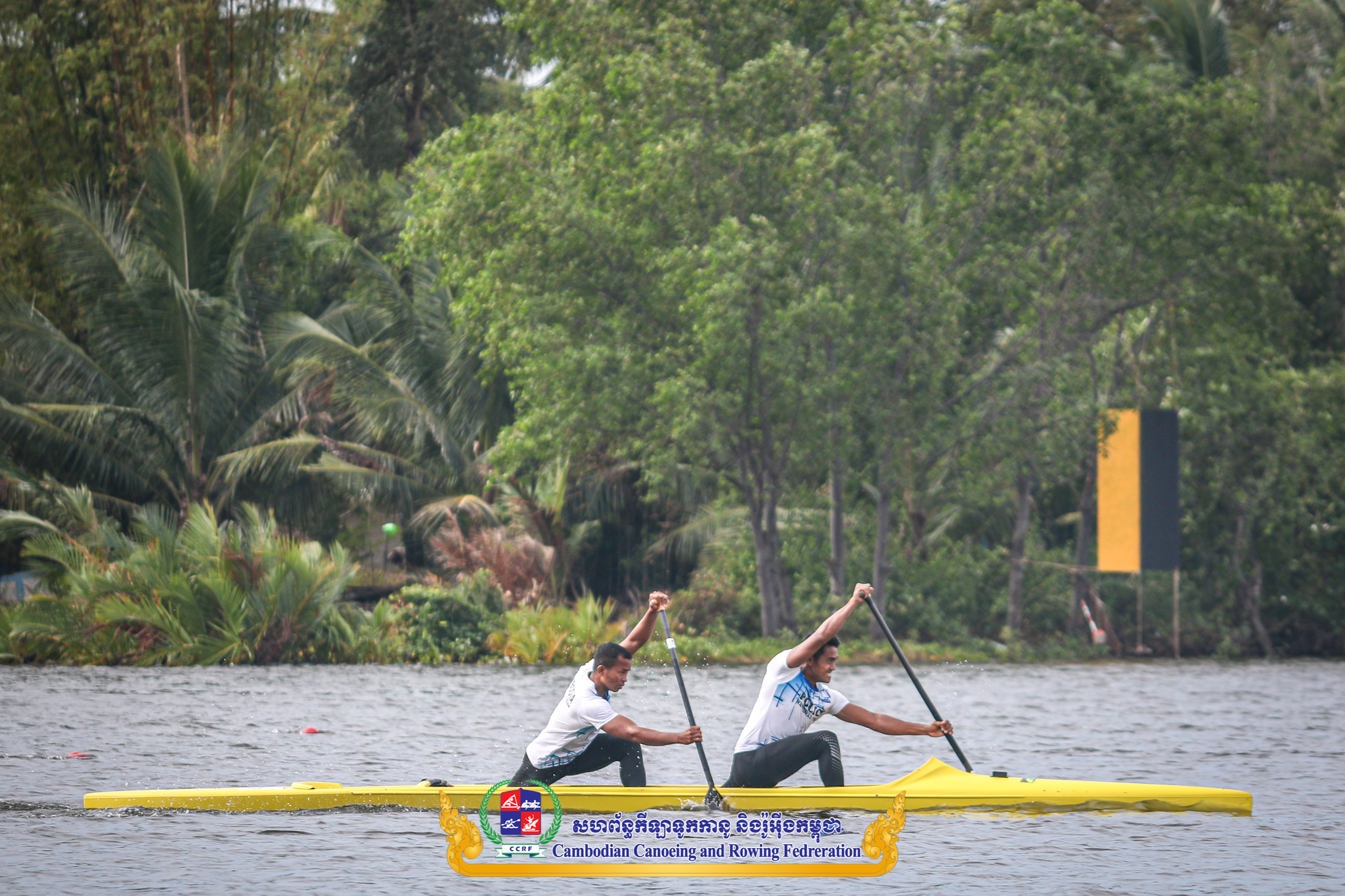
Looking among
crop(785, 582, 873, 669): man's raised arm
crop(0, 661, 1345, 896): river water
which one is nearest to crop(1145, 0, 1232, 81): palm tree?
crop(0, 661, 1345, 896): river water

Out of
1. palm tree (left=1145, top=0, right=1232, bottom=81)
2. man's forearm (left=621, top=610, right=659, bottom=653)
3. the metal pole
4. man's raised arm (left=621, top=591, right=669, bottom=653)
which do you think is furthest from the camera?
palm tree (left=1145, top=0, right=1232, bottom=81)

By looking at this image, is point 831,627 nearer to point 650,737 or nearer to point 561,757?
point 650,737

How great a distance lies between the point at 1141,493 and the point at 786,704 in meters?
20.0

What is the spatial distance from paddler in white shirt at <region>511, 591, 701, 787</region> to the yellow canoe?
19 centimetres

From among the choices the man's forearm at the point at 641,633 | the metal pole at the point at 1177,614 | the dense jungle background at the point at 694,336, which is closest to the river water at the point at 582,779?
the man's forearm at the point at 641,633

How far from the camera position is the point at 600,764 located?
36.7 ft

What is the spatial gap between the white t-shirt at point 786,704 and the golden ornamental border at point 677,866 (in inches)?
35.0

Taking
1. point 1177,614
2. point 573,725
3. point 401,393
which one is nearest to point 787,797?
point 573,725

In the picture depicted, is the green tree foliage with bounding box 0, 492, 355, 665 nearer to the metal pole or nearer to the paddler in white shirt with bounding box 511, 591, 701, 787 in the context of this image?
the paddler in white shirt with bounding box 511, 591, 701, 787

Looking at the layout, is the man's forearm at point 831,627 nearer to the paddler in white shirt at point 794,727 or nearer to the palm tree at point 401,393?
the paddler in white shirt at point 794,727

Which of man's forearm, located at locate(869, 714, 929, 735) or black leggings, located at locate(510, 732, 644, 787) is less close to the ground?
man's forearm, located at locate(869, 714, 929, 735)

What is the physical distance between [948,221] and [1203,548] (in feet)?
28.2

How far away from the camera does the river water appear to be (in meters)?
9.80

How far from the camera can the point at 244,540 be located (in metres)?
27.6
